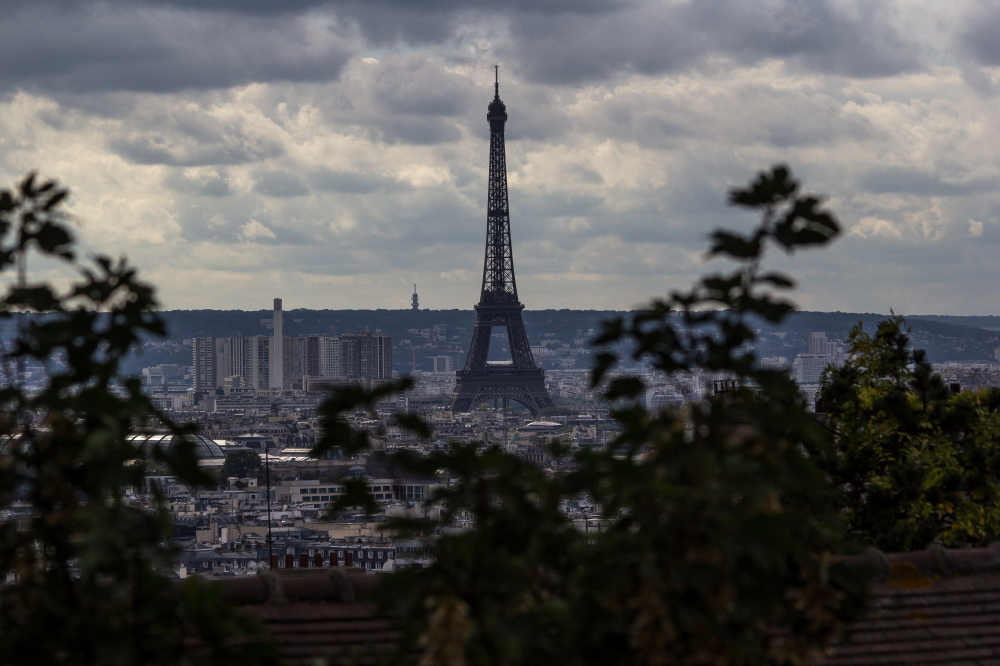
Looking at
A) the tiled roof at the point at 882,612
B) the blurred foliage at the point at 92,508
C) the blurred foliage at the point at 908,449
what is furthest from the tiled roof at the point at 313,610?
the blurred foliage at the point at 908,449

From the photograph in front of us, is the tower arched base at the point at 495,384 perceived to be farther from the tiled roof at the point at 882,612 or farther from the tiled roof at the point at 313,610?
the tiled roof at the point at 313,610

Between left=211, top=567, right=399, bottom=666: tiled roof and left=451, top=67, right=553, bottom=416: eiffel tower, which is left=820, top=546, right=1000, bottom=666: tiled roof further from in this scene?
left=451, top=67, right=553, bottom=416: eiffel tower

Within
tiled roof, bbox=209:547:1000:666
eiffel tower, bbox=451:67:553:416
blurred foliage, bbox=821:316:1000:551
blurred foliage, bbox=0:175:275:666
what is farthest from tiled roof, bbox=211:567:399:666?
eiffel tower, bbox=451:67:553:416

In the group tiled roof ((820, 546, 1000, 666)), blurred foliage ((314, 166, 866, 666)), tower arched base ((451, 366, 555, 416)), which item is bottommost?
tower arched base ((451, 366, 555, 416))

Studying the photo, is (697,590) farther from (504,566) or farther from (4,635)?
(4,635)

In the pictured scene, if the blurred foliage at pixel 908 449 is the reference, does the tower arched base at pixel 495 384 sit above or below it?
below
